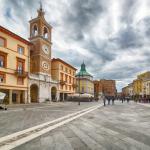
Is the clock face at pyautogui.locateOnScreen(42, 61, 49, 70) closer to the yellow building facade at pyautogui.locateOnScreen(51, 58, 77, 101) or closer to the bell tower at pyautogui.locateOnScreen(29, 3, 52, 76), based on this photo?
the bell tower at pyautogui.locateOnScreen(29, 3, 52, 76)

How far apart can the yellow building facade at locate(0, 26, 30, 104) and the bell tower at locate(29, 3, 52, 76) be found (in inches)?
210

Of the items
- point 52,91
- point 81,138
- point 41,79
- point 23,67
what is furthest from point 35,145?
point 52,91

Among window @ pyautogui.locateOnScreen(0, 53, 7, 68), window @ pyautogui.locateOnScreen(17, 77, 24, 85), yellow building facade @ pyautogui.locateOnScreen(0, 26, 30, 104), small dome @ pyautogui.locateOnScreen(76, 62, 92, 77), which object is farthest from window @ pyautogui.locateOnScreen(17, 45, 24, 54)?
small dome @ pyautogui.locateOnScreen(76, 62, 92, 77)

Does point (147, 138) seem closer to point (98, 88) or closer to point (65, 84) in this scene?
point (65, 84)

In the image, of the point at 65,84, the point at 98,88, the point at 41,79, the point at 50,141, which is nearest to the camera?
the point at 50,141

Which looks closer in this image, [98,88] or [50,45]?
[50,45]

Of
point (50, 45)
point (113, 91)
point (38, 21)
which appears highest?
point (38, 21)

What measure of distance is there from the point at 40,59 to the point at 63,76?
14.5 meters

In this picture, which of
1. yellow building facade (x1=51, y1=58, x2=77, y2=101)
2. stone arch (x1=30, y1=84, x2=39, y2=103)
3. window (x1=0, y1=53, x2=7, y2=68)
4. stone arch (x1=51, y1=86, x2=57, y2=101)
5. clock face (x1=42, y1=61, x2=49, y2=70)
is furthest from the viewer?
yellow building facade (x1=51, y1=58, x2=77, y2=101)

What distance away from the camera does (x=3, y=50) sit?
31141 millimetres

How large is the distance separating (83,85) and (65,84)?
34274 mm

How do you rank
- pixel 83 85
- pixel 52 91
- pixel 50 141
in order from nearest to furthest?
pixel 50 141, pixel 52 91, pixel 83 85

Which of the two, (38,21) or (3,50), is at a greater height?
(38,21)

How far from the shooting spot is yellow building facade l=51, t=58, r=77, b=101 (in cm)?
5302
